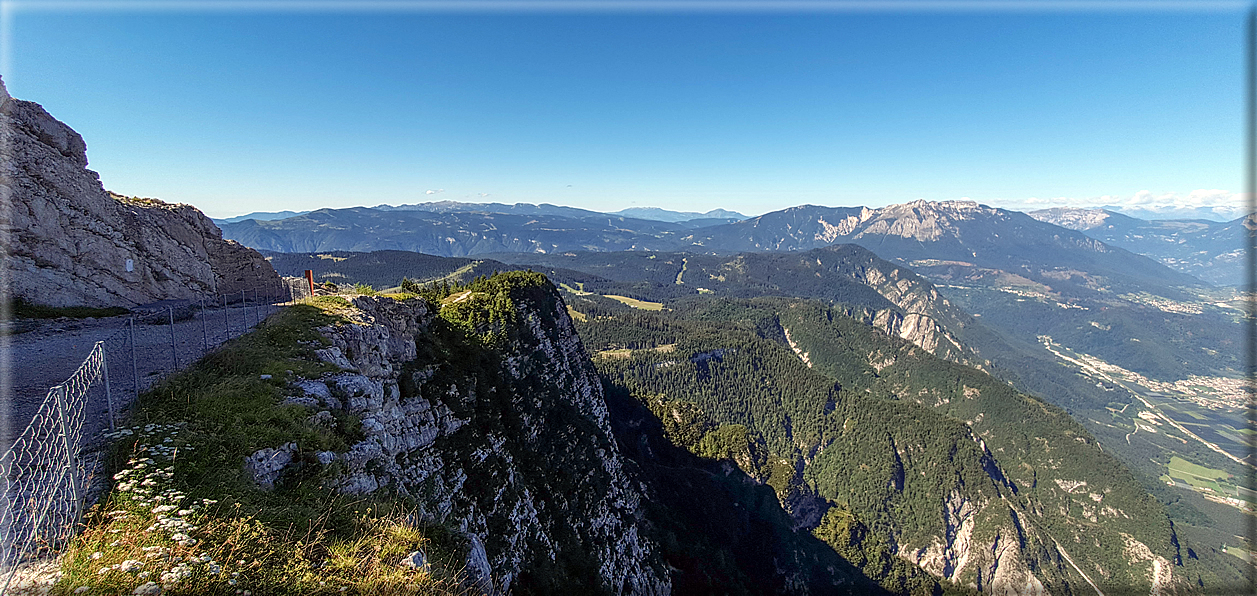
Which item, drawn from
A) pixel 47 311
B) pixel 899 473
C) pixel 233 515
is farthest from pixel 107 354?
pixel 899 473

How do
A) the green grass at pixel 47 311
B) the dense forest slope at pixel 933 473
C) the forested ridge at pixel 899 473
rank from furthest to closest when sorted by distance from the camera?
the dense forest slope at pixel 933 473 → the forested ridge at pixel 899 473 → the green grass at pixel 47 311

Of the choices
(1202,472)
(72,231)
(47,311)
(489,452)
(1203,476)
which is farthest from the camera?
(1202,472)

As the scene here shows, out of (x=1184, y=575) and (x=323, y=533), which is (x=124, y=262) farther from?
(x=1184, y=575)

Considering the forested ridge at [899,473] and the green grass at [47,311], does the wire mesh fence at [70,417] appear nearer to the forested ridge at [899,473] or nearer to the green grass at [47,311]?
the green grass at [47,311]

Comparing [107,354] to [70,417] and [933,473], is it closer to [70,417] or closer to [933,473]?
[70,417]

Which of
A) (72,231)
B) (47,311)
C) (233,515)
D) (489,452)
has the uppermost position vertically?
(72,231)

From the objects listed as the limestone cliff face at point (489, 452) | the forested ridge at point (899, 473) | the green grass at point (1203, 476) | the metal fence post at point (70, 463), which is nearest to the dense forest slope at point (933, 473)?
the forested ridge at point (899, 473)

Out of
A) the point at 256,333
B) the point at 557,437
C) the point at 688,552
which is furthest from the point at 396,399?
the point at 688,552
